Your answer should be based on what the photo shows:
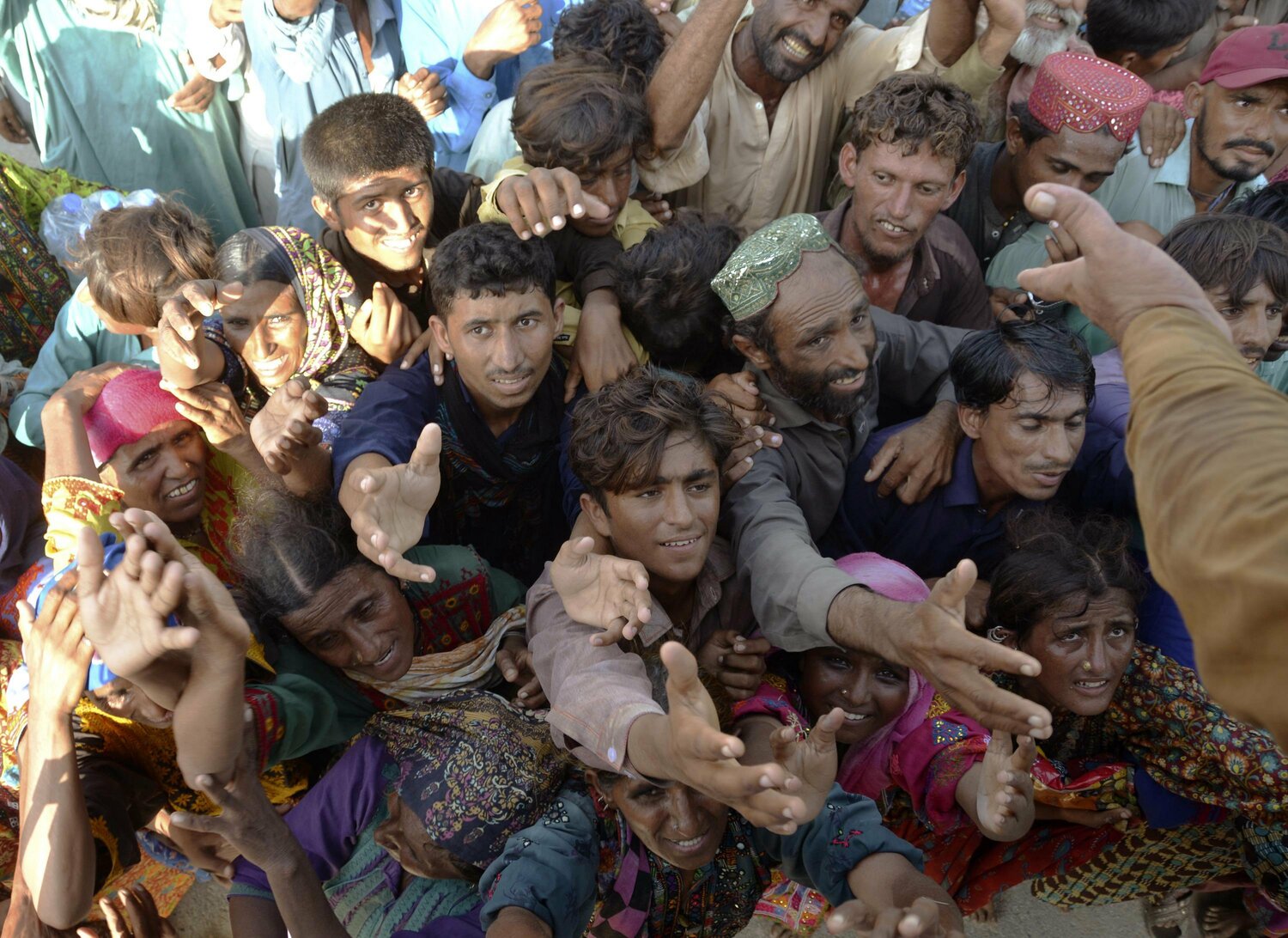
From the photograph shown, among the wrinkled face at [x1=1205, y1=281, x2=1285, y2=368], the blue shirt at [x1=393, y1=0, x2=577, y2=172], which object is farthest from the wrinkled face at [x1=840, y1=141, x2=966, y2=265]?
the blue shirt at [x1=393, y1=0, x2=577, y2=172]

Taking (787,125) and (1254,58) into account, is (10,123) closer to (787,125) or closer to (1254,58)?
(787,125)

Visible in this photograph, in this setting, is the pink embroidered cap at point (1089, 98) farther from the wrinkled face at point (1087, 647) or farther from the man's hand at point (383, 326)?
the man's hand at point (383, 326)

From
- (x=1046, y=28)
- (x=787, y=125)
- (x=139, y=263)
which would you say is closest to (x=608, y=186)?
(x=787, y=125)

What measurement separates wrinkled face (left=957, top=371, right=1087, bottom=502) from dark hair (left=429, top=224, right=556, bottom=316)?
141 centimetres

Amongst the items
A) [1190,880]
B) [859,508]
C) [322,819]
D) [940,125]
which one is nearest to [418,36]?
[940,125]

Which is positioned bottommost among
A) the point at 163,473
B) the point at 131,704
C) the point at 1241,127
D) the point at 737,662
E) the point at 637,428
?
the point at 737,662

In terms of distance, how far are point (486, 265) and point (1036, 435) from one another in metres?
1.65

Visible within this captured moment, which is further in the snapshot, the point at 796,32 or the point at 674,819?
the point at 796,32

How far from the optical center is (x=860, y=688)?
103 inches

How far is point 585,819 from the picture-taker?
2508 mm

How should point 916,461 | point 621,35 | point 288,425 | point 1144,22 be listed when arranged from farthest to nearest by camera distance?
point 1144,22, point 621,35, point 916,461, point 288,425

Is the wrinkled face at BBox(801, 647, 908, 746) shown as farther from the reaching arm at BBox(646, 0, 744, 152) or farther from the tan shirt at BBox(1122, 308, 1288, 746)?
the reaching arm at BBox(646, 0, 744, 152)

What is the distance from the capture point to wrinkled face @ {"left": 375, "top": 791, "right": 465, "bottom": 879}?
→ 252 cm

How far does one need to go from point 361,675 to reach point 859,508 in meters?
1.56
